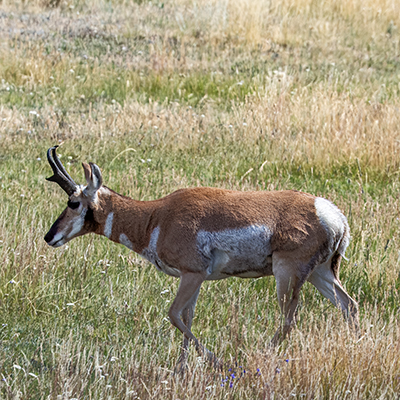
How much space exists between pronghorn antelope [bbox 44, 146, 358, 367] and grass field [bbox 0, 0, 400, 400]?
27 centimetres

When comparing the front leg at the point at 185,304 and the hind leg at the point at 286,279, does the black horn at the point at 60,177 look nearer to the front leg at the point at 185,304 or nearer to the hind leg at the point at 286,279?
the front leg at the point at 185,304

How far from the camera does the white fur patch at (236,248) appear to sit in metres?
4.65

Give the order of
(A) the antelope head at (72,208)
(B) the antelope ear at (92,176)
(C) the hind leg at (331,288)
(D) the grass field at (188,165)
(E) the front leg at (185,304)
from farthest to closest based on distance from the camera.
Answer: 1. (C) the hind leg at (331,288)
2. (A) the antelope head at (72,208)
3. (B) the antelope ear at (92,176)
4. (E) the front leg at (185,304)
5. (D) the grass field at (188,165)

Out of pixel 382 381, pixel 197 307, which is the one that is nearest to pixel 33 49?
pixel 197 307

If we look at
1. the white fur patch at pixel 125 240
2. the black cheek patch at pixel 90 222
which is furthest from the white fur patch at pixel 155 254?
the black cheek patch at pixel 90 222

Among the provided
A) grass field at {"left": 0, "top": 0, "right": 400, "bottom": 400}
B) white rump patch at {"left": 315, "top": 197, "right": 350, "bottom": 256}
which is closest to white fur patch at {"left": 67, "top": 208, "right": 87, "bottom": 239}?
grass field at {"left": 0, "top": 0, "right": 400, "bottom": 400}

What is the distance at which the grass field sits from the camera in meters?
3.97

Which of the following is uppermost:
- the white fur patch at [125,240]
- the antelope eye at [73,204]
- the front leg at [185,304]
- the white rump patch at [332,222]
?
the white rump patch at [332,222]

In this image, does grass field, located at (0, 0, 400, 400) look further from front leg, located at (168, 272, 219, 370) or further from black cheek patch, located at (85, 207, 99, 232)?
black cheek patch, located at (85, 207, 99, 232)

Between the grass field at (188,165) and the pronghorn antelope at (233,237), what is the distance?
0.27 meters

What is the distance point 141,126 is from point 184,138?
69cm

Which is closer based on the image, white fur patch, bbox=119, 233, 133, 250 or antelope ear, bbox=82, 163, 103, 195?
antelope ear, bbox=82, 163, 103, 195

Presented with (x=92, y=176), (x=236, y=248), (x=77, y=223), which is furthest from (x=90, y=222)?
(x=236, y=248)

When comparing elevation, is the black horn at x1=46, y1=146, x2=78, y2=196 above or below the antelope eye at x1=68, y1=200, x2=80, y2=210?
above
